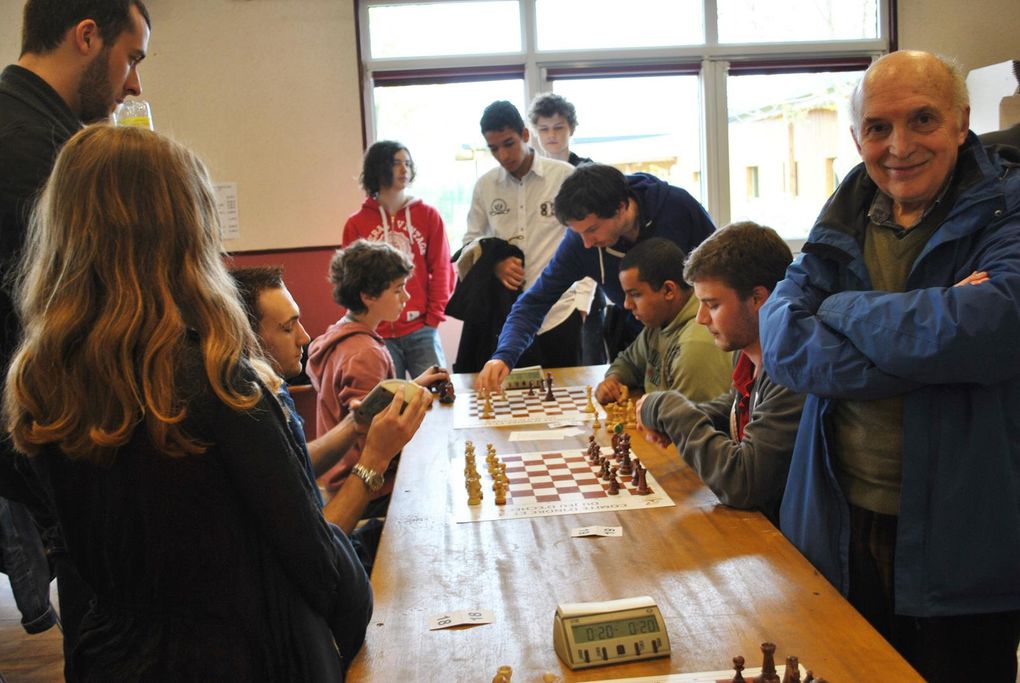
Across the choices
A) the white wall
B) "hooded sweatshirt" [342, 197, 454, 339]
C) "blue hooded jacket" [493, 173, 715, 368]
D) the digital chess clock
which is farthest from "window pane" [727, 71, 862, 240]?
the digital chess clock

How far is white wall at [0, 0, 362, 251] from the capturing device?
5641mm

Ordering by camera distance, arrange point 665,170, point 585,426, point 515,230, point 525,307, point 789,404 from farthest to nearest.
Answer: point 665,170 < point 515,230 < point 525,307 < point 585,426 < point 789,404

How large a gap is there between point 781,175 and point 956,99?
4698 millimetres

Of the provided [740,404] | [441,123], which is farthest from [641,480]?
[441,123]

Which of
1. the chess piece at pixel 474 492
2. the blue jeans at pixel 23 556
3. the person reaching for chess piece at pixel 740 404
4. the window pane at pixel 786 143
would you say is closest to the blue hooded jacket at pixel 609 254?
the person reaching for chess piece at pixel 740 404

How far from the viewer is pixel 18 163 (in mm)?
1755

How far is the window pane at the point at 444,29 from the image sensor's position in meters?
5.78

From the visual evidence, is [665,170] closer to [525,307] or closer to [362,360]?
[525,307]

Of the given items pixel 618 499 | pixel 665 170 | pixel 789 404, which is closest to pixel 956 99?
pixel 789 404

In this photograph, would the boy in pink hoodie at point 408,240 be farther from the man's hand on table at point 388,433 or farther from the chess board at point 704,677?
the chess board at point 704,677

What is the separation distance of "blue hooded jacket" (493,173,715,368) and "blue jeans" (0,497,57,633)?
1663mm

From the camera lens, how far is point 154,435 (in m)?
1.16

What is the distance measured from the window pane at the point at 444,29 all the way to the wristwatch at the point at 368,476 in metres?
4.42

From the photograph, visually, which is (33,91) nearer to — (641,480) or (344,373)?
(344,373)
